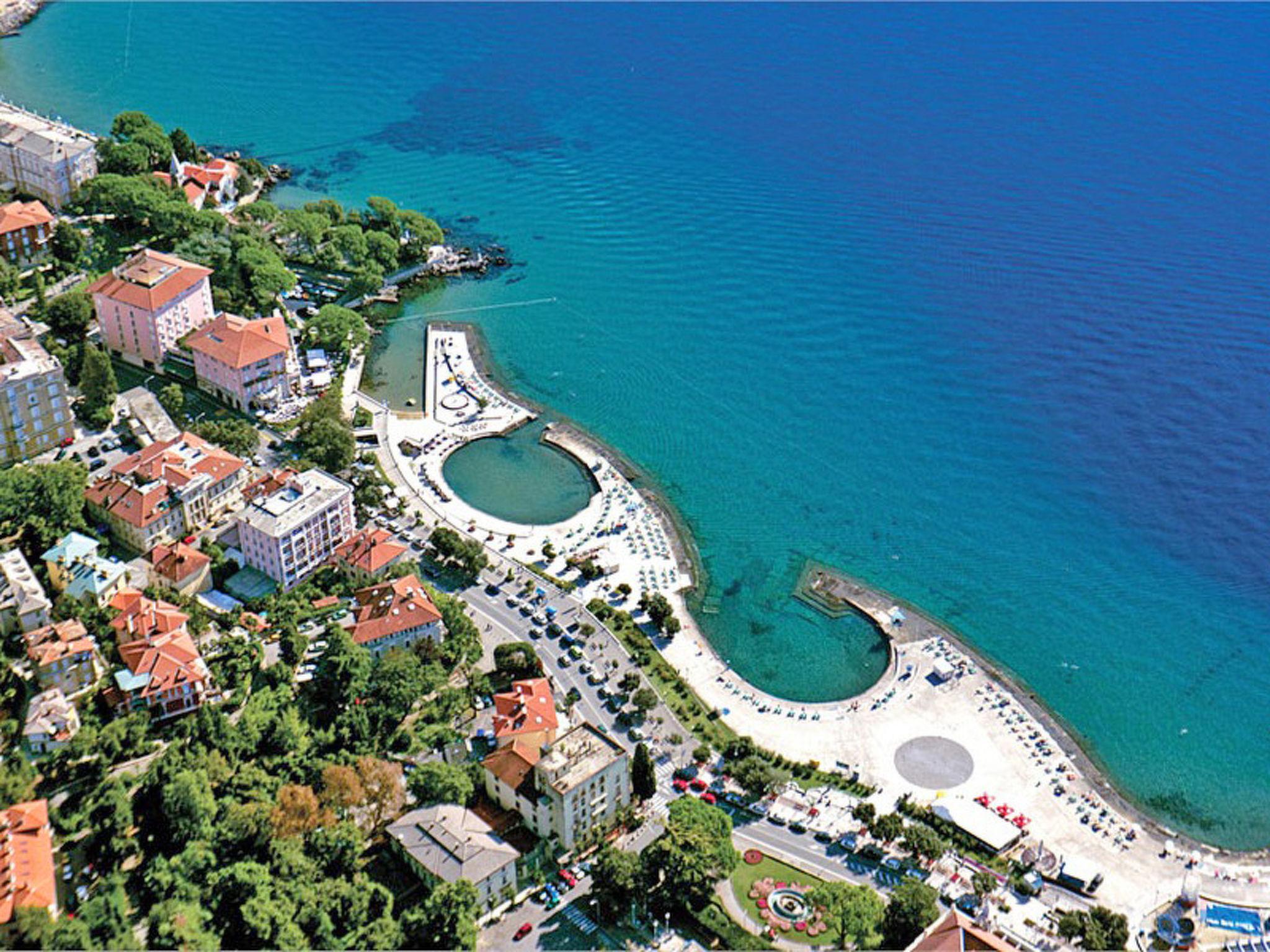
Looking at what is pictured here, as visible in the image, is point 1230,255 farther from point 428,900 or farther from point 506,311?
point 428,900

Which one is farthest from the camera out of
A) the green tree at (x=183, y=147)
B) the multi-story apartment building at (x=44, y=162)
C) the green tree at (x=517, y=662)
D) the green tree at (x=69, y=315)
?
the green tree at (x=183, y=147)

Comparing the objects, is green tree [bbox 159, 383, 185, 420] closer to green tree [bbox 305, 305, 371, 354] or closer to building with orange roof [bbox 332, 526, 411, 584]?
green tree [bbox 305, 305, 371, 354]

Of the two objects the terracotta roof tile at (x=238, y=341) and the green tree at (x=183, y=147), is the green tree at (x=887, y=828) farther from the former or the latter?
the green tree at (x=183, y=147)

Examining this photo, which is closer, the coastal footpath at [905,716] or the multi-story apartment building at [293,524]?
the coastal footpath at [905,716]

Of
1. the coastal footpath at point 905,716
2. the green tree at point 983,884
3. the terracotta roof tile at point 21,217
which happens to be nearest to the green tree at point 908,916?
the green tree at point 983,884

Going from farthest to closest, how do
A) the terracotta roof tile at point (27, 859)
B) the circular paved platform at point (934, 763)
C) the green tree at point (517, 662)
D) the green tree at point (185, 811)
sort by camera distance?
the green tree at point (517, 662) < the circular paved platform at point (934, 763) < the green tree at point (185, 811) < the terracotta roof tile at point (27, 859)

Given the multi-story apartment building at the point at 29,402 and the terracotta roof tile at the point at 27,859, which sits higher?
the multi-story apartment building at the point at 29,402

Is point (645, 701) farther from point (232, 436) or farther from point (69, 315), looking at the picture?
point (69, 315)
